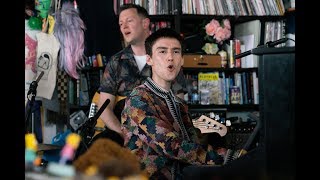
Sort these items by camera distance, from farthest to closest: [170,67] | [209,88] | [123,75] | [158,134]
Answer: [209,88] → [123,75] → [170,67] → [158,134]

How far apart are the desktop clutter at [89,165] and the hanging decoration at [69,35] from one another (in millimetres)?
1632

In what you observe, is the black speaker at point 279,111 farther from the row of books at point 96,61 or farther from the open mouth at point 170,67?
the row of books at point 96,61

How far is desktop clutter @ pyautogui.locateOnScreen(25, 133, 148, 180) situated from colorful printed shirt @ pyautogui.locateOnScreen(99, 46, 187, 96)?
1.44 m

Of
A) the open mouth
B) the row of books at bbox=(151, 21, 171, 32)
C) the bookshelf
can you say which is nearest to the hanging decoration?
the bookshelf

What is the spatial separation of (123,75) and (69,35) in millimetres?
326

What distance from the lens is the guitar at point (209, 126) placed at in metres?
2.13

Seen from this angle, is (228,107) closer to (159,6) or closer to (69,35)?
(159,6)

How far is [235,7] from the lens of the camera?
10.4ft

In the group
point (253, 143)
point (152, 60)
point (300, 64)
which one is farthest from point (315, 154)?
point (152, 60)

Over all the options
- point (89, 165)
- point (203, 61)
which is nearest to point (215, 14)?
point (203, 61)

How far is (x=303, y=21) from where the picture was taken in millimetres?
1202

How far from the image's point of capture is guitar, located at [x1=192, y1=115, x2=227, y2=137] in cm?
213

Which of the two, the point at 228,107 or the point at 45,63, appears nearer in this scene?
the point at 45,63

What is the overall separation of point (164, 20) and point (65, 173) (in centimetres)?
252
